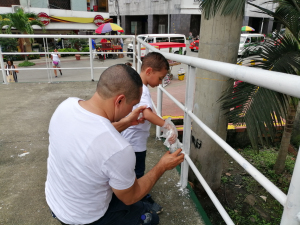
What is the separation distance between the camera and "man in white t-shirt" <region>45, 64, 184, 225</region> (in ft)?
3.74

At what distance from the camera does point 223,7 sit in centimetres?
242

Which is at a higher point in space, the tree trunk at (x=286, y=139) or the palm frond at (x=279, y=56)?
the palm frond at (x=279, y=56)

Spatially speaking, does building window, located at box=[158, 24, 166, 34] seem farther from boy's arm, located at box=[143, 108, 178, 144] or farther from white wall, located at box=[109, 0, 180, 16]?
boy's arm, located at box=[143, 108, 178, 144]

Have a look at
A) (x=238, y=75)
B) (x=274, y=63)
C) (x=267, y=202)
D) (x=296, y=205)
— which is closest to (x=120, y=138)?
(x=238, y=75)

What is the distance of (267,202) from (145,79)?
296 cm

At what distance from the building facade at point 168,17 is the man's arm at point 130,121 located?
27217mm

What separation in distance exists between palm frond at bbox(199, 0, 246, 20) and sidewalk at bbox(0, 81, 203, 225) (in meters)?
1.72

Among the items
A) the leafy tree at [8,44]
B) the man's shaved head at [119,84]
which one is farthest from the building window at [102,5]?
the man's shaved head at [119,84]

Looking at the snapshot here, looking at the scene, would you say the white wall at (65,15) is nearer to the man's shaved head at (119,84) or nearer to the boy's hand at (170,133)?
the boy's hand at (170,133)

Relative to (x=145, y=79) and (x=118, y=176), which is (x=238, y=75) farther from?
(x=145, y=79)

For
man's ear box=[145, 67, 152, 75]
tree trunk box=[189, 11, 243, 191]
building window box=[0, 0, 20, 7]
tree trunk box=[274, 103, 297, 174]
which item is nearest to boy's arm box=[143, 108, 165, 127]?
man's ear box=[145, 67, 152, 75]

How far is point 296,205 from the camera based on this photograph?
34.0 inches

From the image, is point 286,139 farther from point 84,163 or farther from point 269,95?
point 84,163

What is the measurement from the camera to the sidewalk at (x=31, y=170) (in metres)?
1.98
